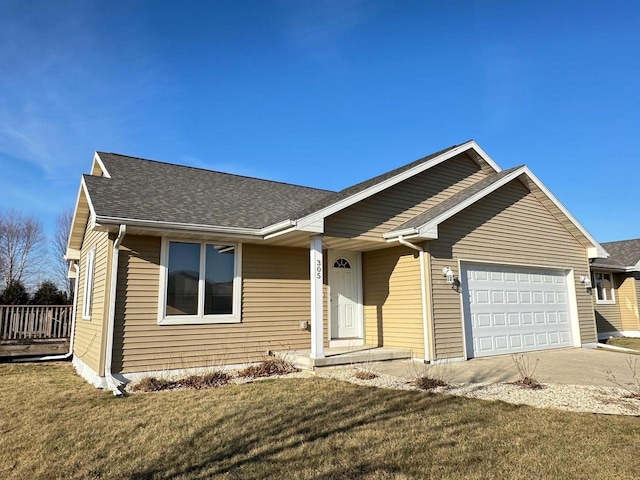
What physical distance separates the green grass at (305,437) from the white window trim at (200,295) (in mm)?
1930

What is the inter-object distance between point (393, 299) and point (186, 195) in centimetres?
564

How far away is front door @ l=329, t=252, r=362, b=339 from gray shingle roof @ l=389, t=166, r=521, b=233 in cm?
182

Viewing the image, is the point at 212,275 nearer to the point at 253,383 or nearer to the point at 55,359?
the point at 253,383

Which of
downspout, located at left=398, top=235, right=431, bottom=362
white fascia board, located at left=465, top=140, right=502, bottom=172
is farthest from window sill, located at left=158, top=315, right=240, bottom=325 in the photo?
white fascia board, located at left=465, top=140, right=502, bottom=172

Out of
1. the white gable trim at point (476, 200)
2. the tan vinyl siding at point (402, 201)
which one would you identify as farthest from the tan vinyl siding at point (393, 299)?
the tan vinyl siding at point (402, 201)

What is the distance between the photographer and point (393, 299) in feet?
33.9

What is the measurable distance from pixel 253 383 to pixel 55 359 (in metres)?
7.83

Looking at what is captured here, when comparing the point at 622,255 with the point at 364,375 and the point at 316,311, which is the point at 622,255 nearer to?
the point at 364,375

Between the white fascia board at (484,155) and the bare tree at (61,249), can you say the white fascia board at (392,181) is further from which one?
the bare tree at (61,249)

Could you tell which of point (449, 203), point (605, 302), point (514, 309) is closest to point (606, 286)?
point (605, 302)

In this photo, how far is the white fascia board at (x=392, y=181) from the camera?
335 inches

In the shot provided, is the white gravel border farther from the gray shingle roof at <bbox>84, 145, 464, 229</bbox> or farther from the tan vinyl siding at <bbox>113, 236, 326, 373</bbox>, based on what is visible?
the gray shingle roof at <bbox>84, 145, 464, 229</bbox>

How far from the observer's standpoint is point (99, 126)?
1489 centimetres

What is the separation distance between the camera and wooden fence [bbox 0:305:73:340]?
1213cm
